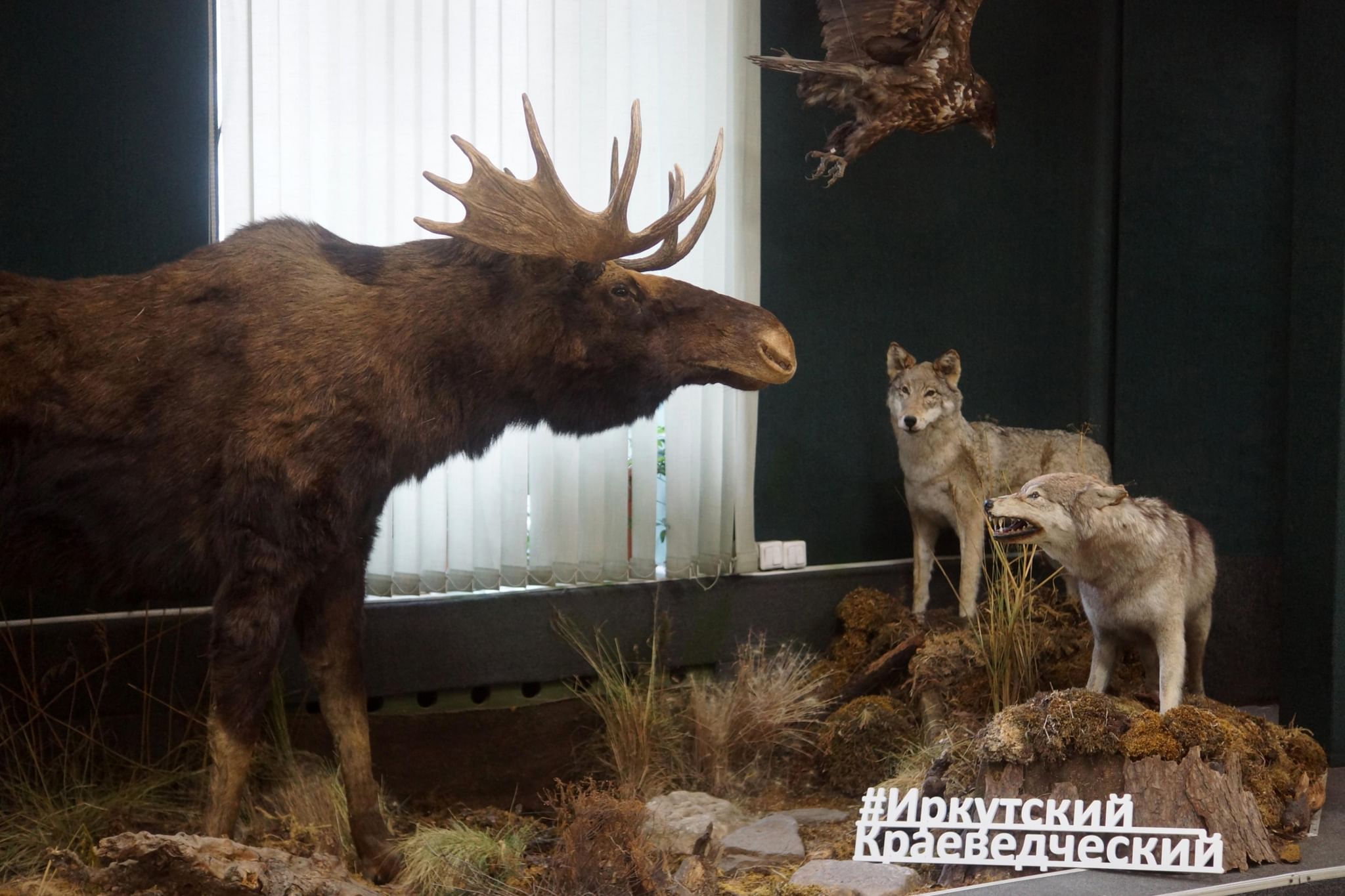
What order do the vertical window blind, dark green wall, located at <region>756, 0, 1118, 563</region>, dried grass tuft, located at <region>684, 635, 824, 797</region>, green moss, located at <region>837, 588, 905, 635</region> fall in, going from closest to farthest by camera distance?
the vertical window blind → dried grass tuft, located at <region>684, 635, 824, 797</region> → green moss, located at <region>837, 588, 905, 635</region> → dark green wall, located at <region>756, 0, 1118, 563</region>

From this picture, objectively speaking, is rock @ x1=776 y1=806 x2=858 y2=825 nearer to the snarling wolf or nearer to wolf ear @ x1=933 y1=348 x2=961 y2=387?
the snarling wolf

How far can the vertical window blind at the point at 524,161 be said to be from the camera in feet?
12.8

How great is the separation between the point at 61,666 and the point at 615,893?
1858 mm

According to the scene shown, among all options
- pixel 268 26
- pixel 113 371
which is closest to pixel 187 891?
pixel 113 371

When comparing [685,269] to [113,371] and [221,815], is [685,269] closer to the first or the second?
[113,371]

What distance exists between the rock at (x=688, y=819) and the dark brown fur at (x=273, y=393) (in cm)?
117

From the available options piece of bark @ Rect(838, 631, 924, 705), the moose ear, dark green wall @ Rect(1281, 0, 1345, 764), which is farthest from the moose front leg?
dark green wall @ Rect(1281, 0, 1345, 764)

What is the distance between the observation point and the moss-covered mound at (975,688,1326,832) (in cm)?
320

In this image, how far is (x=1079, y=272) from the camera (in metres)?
5.54

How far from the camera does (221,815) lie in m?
2.92

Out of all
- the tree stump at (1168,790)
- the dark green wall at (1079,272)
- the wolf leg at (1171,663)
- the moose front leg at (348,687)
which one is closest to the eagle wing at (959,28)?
the dark green wall at (1079,272)

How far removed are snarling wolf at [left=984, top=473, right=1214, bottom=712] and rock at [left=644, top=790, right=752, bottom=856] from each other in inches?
51.1

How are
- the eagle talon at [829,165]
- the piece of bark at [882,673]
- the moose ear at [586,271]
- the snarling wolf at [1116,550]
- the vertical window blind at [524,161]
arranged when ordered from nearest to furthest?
the moose ear at [586,271]
the snarling wolf at [1116,550]
the vertical window blind at [524,161]
the piece of bark at [882,673]
the eagle talon at [829,165]

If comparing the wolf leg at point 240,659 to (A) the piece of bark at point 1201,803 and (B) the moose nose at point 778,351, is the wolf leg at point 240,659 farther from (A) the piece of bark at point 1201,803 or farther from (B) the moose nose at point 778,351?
(A) the piece of bark at point 1201,803
